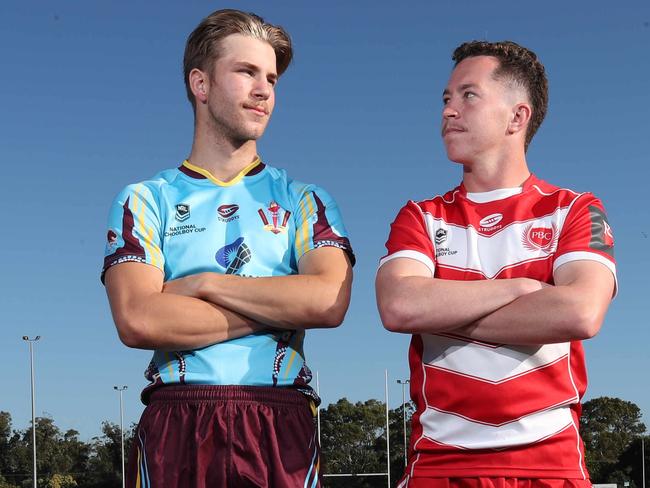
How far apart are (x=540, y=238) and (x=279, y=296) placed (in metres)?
1.13

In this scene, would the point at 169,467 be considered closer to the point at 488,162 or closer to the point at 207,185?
the point at 207,185

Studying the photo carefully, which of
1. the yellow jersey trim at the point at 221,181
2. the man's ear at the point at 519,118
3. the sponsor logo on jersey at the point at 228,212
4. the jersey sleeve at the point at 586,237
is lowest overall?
the jersey sleeve at the point at 586,237

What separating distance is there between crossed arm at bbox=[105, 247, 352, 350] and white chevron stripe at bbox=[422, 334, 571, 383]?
483 mm

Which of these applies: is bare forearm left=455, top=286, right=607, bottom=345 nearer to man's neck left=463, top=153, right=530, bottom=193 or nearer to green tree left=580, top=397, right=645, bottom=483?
man's neck left=463, top=153, right=530, bottom=193

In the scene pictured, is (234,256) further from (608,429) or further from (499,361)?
(608,429)

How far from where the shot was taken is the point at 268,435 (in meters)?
4.13

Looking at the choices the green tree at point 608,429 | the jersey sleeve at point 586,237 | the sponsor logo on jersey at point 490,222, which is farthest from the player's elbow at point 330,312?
the green tree at point 608,429

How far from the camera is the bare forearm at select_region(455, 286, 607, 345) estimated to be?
3865 mm

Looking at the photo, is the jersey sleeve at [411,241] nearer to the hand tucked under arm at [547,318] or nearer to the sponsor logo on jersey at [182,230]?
the hand tucked under arm at [547,318]

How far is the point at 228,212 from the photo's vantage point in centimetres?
444

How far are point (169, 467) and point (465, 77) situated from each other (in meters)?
2.18

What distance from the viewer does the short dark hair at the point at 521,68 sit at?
4574mm

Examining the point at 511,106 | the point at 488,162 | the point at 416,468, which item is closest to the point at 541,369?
the point at 416,468

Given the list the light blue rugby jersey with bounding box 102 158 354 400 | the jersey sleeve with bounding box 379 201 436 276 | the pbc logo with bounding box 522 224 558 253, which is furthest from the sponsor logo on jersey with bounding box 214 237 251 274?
the pbc logo with bounding box 522 224 558 253
